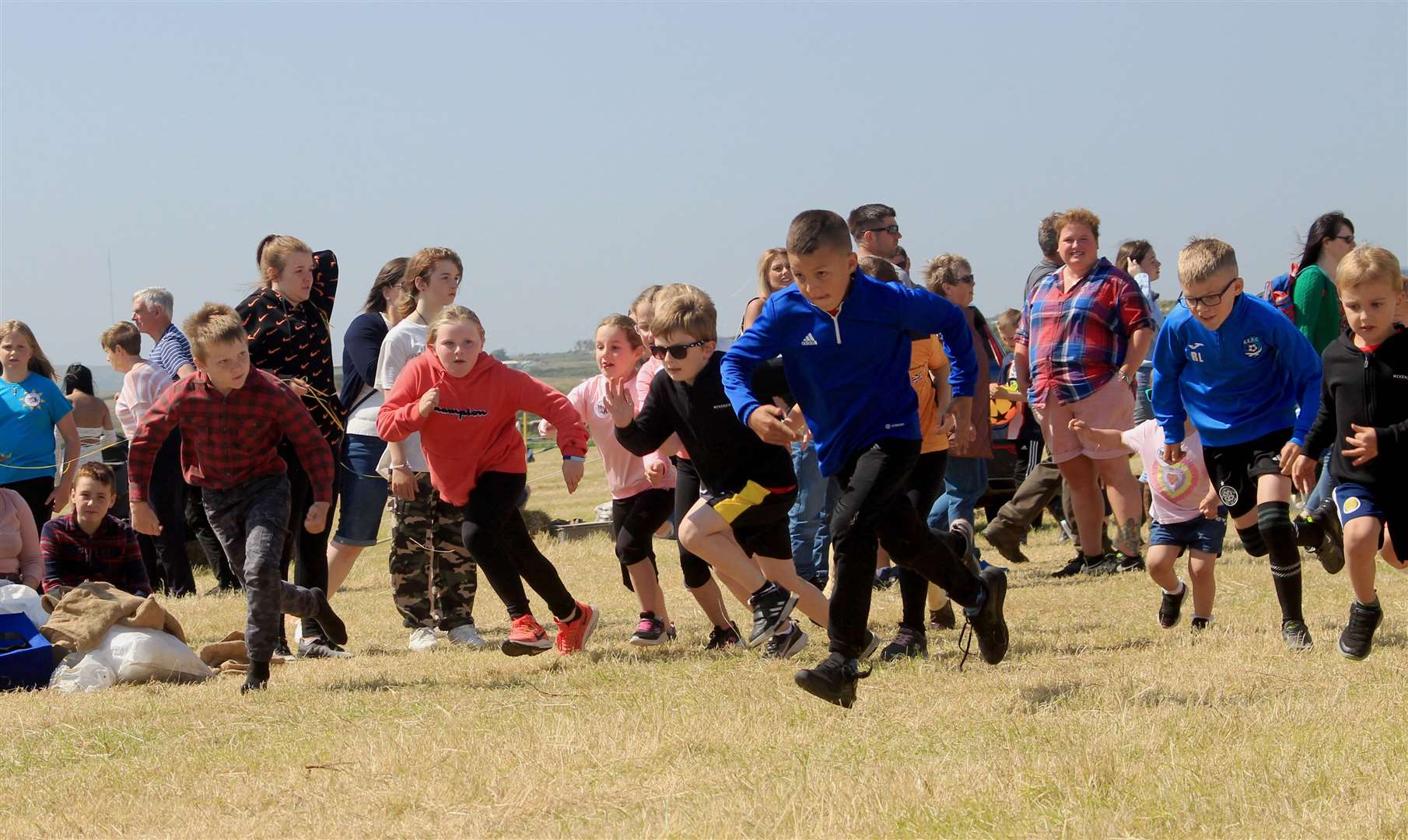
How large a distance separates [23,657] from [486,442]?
250cm

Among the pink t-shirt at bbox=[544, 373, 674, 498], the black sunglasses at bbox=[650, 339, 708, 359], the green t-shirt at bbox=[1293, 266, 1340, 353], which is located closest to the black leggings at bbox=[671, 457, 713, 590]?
the pink t-shirt at bbox=[544, 373, 674, 498]

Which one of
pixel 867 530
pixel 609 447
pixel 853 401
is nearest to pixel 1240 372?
pixel 853 401

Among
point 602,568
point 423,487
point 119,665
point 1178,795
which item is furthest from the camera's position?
point 602,568

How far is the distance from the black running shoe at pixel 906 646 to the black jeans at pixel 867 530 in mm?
1113

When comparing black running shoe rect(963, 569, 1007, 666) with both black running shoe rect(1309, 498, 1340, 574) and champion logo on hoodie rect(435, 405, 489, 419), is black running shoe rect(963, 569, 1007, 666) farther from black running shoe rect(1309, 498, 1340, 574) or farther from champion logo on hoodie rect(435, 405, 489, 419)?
champion logo on hoodie rect(435, 405, 489, 419)

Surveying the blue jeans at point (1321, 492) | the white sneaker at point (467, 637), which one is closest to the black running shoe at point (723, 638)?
the white sneaker at point (467, 637)

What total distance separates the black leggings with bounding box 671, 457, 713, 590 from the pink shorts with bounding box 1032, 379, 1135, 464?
2779 mm

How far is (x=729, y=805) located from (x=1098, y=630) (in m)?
3.89

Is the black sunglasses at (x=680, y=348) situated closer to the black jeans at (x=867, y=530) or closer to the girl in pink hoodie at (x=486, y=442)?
the girl in pink hoodie at (x=486, y=442)

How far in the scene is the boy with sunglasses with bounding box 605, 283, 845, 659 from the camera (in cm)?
696

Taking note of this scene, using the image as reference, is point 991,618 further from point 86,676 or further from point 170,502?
point 170,502

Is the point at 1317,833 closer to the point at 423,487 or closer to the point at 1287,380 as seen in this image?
the point at 1287,380

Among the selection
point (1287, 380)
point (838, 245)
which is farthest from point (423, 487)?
point (1287, 380)

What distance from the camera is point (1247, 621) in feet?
24.3
